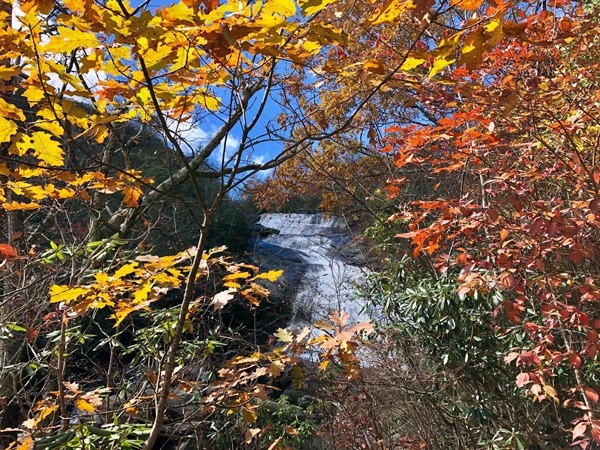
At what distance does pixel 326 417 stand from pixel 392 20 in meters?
4.07

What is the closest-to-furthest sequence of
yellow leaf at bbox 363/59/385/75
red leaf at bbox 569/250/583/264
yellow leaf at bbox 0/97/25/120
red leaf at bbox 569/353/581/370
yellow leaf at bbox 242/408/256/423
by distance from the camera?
yellow leaf at bbox 363/59/385/75
yellow leaf at bbox 0/97/25/120
yellow leaf at bbox 242/408/256/423
red leaf at bbox 569/250/583/264
red leaf at bbox 569/353/581/370

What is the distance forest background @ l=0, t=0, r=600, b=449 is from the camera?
1176 mm

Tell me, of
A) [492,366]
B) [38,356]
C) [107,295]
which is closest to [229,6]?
[107,295]

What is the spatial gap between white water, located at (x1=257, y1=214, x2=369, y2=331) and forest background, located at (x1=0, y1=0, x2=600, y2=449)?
3443 millimetres

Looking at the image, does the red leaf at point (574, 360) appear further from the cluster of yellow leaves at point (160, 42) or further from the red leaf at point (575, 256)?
the cluster of yellow leaves at point (160, 42)

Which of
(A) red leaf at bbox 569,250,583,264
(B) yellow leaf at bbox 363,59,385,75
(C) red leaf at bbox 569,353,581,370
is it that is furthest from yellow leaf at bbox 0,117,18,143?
(C) red leaf at bbox 569,353,581,370

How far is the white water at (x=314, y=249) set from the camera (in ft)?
29.0

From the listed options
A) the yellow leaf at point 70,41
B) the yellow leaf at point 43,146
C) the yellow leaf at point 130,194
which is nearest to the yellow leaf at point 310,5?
the yellow leaf at point 70,41

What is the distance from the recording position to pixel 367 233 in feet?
13.9

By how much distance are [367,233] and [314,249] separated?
8299 millimetres

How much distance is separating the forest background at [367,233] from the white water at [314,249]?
344 cm

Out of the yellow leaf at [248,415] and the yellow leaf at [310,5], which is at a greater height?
the yellow leaf at [310,5]

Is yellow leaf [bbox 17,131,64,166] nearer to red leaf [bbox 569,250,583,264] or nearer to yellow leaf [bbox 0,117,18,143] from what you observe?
yellow leaf [bbox 0,117,18,143]

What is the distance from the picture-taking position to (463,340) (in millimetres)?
3111
